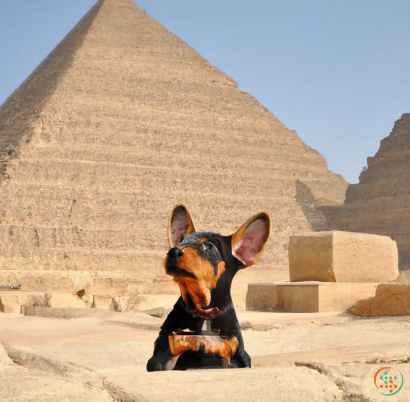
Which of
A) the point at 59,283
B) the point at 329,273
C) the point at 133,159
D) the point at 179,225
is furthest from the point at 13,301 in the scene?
the point at 133,159

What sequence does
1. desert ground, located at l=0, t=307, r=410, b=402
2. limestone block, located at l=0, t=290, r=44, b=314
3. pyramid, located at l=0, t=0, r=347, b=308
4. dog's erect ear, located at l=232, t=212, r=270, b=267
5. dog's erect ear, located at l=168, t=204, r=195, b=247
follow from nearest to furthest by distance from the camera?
desert ground, located at l=0, t=307, r=410, b=402 → dog's erect ear, located at l=232, t=212, r=270, b=267 → dog's erect ear, located at l=168, t=204, r=195, b=247 → limestone block, located at l=0, t=290, r=44, b=314 → pyramid, located at l=0, t=0, r=347, b=308

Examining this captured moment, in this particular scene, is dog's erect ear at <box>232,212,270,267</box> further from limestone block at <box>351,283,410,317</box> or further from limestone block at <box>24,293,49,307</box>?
limestone block at <box>24,293,49,307</box>

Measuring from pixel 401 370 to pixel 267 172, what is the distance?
52.2 metres

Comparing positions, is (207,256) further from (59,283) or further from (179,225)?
(59,283)

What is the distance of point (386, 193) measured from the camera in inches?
1709

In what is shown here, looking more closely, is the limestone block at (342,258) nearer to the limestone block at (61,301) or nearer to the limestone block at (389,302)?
the limestone block at (389,302)

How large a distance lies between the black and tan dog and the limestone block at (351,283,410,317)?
4047 mm

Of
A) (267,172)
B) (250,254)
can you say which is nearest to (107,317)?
(250,254)

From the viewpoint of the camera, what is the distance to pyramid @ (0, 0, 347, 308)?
42375 millimetres

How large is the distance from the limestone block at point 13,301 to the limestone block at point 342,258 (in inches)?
218

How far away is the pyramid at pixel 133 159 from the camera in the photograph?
4238cm

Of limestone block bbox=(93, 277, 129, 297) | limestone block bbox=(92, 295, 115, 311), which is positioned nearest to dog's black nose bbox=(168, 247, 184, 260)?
limestone block bbox=(92, 295, 115, 311)

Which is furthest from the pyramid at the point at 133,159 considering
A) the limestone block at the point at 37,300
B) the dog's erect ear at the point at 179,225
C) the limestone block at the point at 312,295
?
the dog's erect ear at the point at 179,225

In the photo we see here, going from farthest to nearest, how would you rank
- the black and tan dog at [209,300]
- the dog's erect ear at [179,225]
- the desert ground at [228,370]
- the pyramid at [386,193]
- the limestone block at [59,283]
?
the pyramid at [386,193] → the limestone block at [59,283] → the dog's erect ear at [179,225] → the black and tan dog at [209,300] → the desert ground at [228,370]
